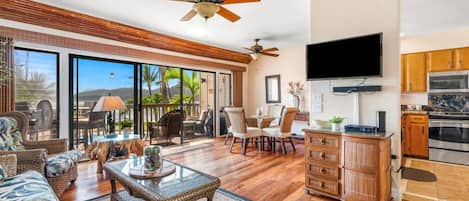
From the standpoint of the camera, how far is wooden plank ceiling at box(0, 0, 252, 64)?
125 inches

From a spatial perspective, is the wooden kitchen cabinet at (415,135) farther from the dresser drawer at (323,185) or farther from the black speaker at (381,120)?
the dresser drawer at (323,185)

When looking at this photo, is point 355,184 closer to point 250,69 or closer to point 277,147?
point 277,147

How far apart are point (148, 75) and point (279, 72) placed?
3.83 metres

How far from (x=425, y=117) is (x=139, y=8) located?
18.6 ft

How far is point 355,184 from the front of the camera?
96.7 inches

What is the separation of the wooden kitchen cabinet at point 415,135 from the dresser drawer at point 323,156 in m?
3.14

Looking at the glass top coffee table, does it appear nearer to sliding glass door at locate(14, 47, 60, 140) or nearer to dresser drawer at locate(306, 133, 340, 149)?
dresser drawer at locate(306, 133, 340, 149)

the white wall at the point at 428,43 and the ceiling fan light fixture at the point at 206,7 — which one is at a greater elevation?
the white wall at the point at 428,43

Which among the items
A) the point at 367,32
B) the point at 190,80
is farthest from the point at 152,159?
the point at 190,80

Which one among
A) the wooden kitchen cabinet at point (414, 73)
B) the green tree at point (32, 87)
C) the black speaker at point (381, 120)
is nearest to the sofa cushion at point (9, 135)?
the green tree at point (32, 87)

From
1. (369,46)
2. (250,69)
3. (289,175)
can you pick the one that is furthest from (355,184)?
(250,69)

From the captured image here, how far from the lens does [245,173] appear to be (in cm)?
365

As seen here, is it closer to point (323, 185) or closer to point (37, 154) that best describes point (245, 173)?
point (323, 185)

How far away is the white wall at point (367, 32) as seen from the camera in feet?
8.71
